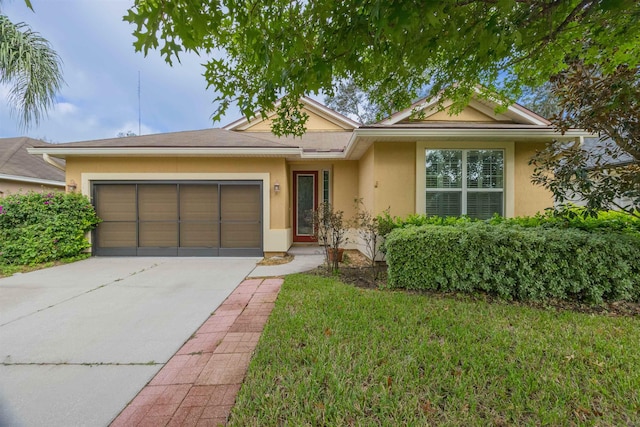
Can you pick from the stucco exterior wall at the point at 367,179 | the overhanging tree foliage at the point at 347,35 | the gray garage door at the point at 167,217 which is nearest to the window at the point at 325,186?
the stucco exterior wall at the point at 367,179

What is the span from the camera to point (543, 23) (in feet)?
9.59

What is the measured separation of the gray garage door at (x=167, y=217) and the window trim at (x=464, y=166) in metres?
4.55

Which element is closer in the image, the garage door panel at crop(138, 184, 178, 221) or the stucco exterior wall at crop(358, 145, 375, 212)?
the stucco exterior wall at crop(358, 145, 375, 212)

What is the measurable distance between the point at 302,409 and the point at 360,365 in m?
0.71

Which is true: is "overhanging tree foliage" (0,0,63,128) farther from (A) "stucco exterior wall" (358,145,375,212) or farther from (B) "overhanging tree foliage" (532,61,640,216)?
(B) "overhanging tree foliage" (532,61,640,216)

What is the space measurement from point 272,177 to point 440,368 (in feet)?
22.0

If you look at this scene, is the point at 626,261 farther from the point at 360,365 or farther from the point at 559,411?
the point at 360,365

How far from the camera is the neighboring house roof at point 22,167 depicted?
1052 cm

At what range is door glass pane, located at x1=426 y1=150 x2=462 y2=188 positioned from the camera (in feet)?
22.0

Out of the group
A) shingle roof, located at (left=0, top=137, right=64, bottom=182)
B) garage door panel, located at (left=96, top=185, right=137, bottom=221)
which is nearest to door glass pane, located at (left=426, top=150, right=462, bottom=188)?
garage door panel, located at (left=96, top=185, right=137, bottom=221)

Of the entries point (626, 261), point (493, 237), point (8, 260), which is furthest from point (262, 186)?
point (626, 261)

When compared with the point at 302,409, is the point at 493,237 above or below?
above

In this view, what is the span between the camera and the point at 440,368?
248cm

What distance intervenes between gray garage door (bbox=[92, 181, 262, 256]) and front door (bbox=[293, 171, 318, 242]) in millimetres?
1867
